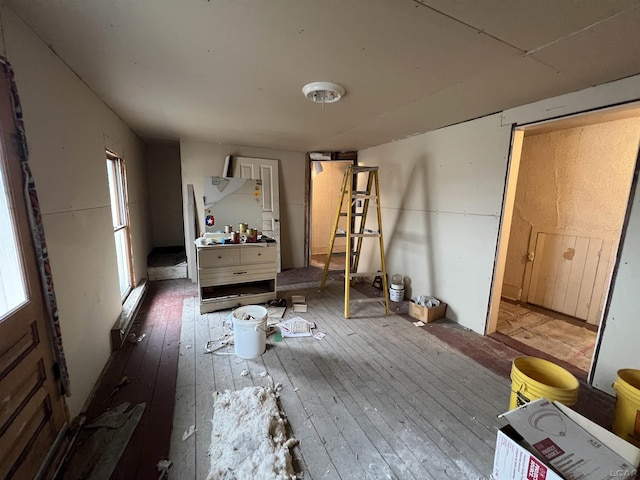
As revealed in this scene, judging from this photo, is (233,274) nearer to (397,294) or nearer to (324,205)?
(397,294)

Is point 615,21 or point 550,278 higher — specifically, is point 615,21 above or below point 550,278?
above

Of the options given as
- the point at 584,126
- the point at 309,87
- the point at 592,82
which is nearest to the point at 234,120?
the point at 309,87

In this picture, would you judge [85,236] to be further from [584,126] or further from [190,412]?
[584,126]

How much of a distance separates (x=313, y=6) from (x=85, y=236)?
6.95ft

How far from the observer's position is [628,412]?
4.69 feet

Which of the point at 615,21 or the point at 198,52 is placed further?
the point at 198,52

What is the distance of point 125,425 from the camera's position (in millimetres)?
1576

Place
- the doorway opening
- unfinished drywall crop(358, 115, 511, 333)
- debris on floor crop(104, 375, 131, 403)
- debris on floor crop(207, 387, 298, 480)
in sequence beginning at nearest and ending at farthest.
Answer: debris on floor crop(207, 387, 298, 480), debris on floor crop(104, 375, 131, 403), unfinished drywall crop(358, 115, 511, 333), the doorway opening

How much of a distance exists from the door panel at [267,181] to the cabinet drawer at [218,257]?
5.30 feet

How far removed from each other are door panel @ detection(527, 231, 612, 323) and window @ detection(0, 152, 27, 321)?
4.84 metres

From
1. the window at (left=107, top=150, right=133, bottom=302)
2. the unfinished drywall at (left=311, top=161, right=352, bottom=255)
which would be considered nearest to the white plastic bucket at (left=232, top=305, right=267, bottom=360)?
the window at (left=107, top=150, right=133, bottom=302)

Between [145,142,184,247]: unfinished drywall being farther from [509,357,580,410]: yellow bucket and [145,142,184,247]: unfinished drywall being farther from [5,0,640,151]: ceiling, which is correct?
[509,357,580,410]: yellow bucket

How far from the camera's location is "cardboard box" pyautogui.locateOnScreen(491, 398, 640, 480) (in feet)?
3.55

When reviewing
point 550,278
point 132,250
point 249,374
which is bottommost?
point 249,374
